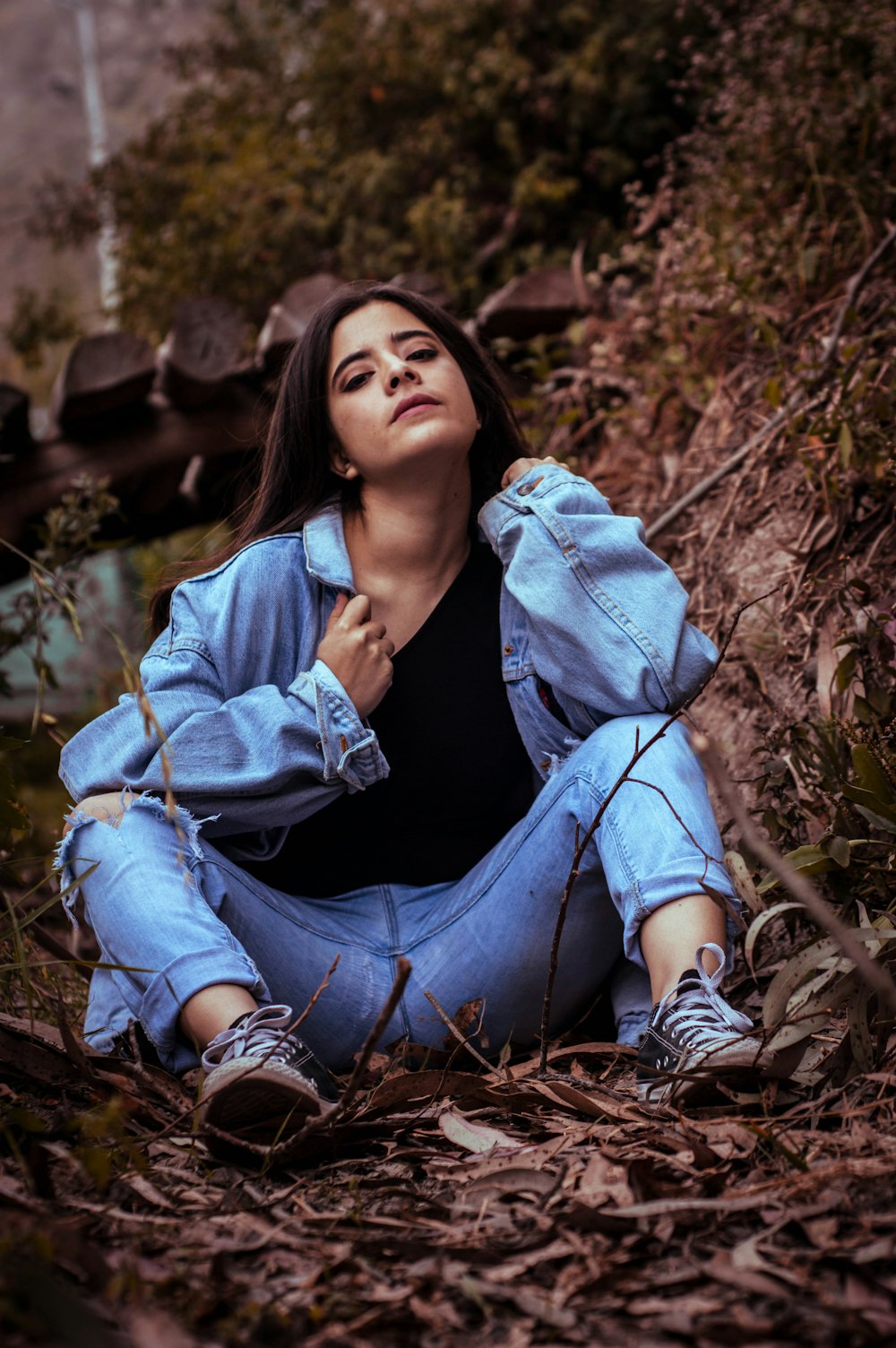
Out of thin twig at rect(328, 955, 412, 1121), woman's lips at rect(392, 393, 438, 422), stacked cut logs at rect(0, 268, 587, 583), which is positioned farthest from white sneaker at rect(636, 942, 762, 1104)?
stacked cut logs at rect(0, 268, 587, 583)

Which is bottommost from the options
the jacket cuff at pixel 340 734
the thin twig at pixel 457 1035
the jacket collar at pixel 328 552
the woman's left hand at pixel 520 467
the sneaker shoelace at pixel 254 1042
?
the thin twig at pixel 457 1035

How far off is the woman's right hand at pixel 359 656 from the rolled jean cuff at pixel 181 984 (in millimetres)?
525

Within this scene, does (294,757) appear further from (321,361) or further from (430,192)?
(430,192)

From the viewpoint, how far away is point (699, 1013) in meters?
1.70

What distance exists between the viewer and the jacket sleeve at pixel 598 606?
209 cm

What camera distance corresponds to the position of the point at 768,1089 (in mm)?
1596

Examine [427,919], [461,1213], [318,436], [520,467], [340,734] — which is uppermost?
[318,436]

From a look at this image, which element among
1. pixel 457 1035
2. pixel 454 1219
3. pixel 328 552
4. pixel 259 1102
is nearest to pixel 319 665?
pixel 328 552

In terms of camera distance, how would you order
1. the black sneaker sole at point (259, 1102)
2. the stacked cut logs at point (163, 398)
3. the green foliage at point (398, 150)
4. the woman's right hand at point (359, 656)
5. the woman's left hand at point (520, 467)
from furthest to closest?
the green foliage at point (398, 150)
the stacked cut logs at point (163, 398)
the woman's left hand at point (520, 467)
the woman's right hand at point (359, 656)
the black sneaker sole at point (259, 1102)

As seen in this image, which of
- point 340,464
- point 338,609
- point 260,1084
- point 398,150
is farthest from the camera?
→ point 398,150

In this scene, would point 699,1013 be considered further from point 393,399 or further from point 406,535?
point 393,399

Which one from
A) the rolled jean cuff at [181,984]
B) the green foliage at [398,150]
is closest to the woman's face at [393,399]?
the rolled jean cuff at [181,984]

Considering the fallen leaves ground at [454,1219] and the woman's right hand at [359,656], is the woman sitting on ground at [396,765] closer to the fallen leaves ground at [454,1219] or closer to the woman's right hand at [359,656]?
the woman's right hand at [359,656]

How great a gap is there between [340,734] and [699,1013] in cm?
77
